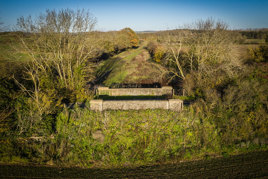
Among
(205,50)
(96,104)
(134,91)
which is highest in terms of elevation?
(205,50)

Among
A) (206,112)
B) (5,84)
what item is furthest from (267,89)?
(5,84)

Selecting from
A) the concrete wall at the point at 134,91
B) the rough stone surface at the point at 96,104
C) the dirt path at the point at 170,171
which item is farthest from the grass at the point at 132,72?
the dirt path at the point at 170,171

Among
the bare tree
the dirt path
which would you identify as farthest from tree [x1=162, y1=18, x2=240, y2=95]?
the dirt path

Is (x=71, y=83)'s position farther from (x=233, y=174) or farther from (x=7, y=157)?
(x=233, y=174)

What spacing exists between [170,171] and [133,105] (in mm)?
4670

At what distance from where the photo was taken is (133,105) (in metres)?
10.7

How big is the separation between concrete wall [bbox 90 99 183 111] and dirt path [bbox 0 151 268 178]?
12.3 ft

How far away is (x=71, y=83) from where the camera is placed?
13.8 m

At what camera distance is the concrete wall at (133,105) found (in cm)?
1054

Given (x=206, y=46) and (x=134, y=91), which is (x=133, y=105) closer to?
(x=134, y=91)

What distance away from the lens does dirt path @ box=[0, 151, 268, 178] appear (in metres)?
7.69

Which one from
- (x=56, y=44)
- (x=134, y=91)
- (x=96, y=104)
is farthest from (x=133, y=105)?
(x=56, y=44)

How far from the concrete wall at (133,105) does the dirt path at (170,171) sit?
3743 millimetres

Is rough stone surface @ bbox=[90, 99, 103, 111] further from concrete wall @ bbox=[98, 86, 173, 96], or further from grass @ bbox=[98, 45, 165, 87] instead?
grass @ bbox=[98, 45, 165, 87]
